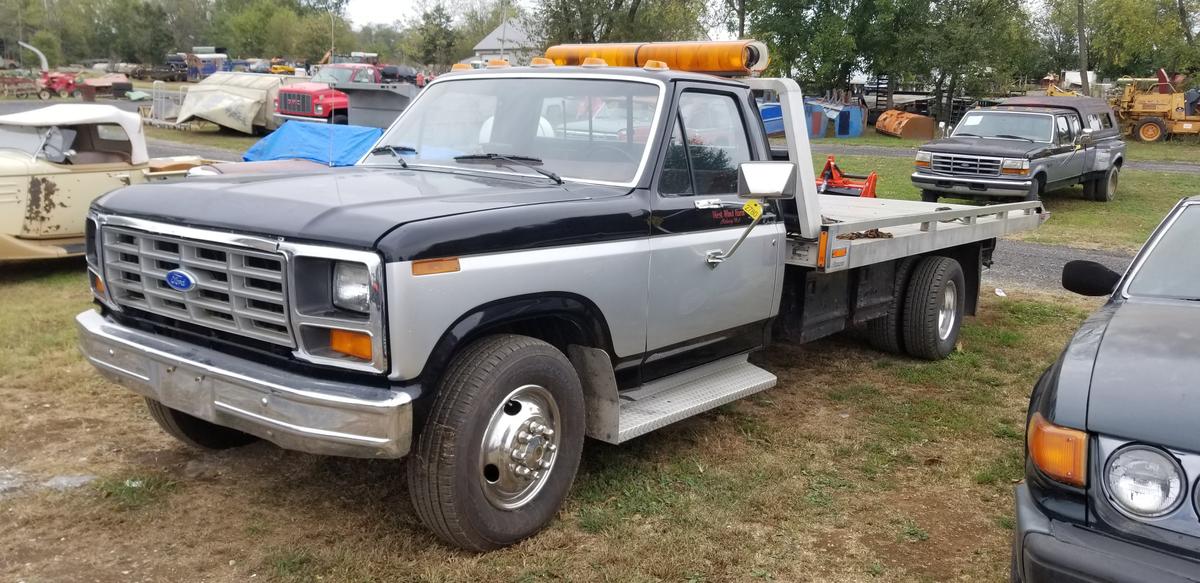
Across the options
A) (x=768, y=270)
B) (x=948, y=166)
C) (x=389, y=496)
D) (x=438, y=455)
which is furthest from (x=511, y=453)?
(x=948, y=166)

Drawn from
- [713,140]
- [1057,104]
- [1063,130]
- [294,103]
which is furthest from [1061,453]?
[294,103]

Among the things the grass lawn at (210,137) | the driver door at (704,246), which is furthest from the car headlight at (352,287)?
the grass lawn at (210,137)

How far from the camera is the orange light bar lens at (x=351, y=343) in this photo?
3.46m

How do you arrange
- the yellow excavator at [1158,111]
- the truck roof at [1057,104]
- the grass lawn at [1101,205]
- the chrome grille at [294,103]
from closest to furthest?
the grass lawn at [1101,205], the truck roof at [1057,104], the chrome grille at [294,103], the yellow excavator at [1158,111]

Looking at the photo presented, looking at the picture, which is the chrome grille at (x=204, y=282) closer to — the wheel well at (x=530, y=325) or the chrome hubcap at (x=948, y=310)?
the wheel well at (x=530, y=325)

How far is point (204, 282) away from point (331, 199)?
1.97ft

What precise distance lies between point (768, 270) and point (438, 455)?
2.35m

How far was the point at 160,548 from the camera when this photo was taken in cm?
398

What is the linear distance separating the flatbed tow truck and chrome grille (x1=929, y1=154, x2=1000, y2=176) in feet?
36.1

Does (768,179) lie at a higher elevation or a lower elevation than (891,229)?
higher

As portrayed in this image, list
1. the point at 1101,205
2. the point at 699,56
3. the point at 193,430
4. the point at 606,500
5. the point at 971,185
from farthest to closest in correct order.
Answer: the point at 1101,205 < the point at 971,185 < the point at 699,56 < the point at 193,430 < the point at 606,500

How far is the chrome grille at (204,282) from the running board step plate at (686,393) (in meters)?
1.66

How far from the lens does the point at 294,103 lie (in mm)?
23766

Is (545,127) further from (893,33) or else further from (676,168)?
(893,33)
